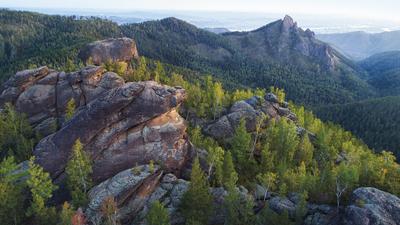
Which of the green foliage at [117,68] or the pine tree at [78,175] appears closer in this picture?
the pine tree at [78,175]

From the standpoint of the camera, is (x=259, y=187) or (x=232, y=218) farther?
(x=259, y=187)

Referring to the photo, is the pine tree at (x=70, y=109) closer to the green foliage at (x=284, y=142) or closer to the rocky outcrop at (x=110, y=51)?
the green foliage at (x=284, y=142)

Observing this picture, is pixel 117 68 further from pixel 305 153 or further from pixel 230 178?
pixel 305 153

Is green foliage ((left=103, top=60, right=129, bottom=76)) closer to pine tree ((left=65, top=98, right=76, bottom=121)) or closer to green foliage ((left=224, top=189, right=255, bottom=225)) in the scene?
pine tree ((left=65, top=98, right=76, bottom=121))

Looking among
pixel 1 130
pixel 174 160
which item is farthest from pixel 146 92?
pixel 1 130

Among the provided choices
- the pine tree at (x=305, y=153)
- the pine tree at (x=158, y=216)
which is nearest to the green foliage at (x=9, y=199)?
the pine tree at (x=158, y=216)

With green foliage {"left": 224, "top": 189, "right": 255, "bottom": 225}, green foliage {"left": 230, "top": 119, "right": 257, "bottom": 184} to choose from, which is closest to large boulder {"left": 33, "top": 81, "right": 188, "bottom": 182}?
green foliage {"left": 230, "top": 119, "right": 257, "bottom": 184}

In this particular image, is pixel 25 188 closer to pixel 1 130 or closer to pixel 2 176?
pixel 2 176
